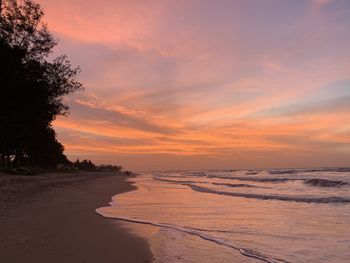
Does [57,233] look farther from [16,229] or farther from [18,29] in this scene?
[18,29]

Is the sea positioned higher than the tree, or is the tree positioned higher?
the tree

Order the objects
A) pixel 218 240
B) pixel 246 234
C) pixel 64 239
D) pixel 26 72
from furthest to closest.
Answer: pixel 26 72, pixel 246 234, pixel 218 240, pixel 64 239

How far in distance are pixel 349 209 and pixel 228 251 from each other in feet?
36.2

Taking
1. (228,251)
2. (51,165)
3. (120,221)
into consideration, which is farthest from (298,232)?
(51,165)

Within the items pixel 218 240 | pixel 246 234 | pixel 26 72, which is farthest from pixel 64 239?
pixel 26 72

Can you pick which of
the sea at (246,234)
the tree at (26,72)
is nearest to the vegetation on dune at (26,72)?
the tree at (26,72)

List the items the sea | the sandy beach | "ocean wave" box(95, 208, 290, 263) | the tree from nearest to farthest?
the sandy beach, "ocean wave" box(95, 208, 290, 263), the sea, the tree

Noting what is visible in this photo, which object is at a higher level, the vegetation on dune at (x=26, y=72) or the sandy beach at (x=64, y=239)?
the vegetation on dune at (x=26, y=72)

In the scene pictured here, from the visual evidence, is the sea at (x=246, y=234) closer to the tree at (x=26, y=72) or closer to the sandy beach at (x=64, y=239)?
the sandy beach at (x=64, y=239)

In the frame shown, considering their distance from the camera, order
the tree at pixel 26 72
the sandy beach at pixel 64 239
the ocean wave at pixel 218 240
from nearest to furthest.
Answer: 1. the sandy beach at pixel 64 239
2. the ocean wave at pixel 218 240
3. the tree at pixel 26 72

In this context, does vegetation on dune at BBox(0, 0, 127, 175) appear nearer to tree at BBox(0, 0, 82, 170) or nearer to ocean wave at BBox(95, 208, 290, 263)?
tree at BBox(0, 0, 82, 170)

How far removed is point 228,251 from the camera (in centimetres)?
937

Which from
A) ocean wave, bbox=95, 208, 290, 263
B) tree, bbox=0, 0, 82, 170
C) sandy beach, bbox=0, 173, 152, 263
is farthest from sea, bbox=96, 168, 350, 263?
tree, bbox=0, 0, 82, 170

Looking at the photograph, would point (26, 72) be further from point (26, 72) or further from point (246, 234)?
point (246, 234)
